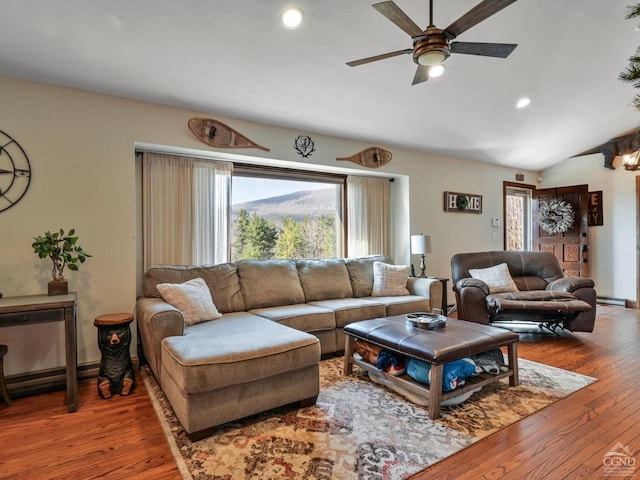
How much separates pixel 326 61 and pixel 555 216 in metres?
5.36

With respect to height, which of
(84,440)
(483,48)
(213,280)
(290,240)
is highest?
(483,48)

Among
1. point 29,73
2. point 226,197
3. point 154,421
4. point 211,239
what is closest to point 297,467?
point 154,421

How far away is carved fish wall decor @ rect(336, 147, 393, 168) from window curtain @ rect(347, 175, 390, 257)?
302 mm

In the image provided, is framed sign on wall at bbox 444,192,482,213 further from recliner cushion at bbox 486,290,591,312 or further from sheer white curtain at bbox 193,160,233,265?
sheer white curtain at bbox 193,160,233,265

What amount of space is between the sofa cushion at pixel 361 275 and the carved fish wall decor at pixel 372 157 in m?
1.26

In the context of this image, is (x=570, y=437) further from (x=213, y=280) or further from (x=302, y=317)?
(x=213, y=280)

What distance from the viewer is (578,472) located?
1754mm

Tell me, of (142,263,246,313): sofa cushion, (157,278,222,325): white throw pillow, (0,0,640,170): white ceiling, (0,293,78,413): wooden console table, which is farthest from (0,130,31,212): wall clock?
(157,278,222,325): white throw pillow

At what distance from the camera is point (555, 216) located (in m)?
6.32

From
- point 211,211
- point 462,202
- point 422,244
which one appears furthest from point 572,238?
point 211,211

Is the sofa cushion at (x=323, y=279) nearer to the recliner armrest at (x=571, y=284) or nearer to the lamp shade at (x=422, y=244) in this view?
the lamp shade at (x=422, y=244)

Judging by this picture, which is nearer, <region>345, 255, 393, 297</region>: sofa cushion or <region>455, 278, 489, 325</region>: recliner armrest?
<region>455, 278, 489, 325</region>: recliner armrest

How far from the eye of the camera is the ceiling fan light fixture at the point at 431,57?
2.18 metres

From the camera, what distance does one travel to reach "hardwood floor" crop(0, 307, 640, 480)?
1786 mm
